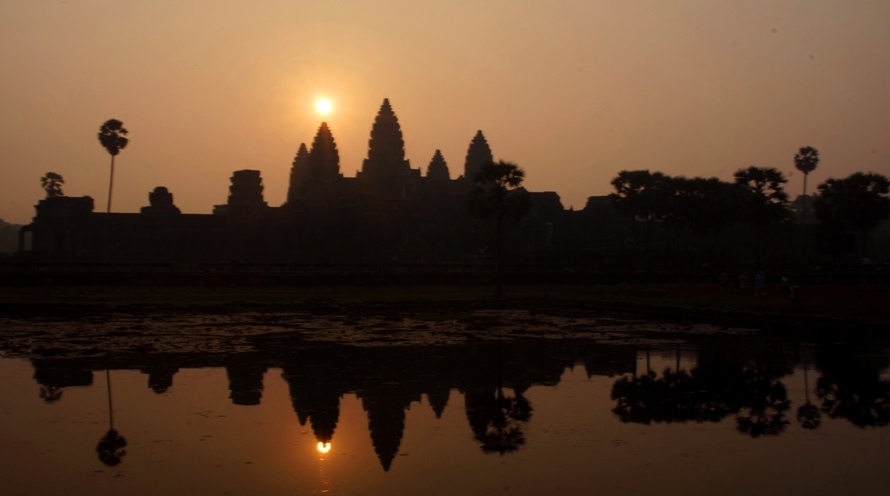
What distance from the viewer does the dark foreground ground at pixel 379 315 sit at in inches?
928

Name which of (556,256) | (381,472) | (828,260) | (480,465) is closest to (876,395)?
(480,465)

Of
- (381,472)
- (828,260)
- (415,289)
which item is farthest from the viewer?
(828,260)

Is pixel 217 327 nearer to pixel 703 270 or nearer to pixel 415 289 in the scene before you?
pixel 415 289

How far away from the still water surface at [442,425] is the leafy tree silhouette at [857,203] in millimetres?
55012

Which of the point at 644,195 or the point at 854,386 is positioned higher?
the point at 644,195

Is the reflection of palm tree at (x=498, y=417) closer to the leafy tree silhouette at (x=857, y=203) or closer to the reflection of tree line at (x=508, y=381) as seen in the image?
the reflection of tree line at (x=508, y=381)

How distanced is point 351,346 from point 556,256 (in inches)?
1865

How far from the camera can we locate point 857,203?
69.9 meters

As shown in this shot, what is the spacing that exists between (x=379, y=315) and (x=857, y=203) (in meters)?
50.7

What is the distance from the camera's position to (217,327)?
2662 centimetres

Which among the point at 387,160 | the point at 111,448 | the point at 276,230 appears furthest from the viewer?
the point at 387,160

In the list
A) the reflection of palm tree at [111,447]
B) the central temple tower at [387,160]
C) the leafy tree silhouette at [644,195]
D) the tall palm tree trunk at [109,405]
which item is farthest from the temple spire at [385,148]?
the reflection of palm tree at [111,447]

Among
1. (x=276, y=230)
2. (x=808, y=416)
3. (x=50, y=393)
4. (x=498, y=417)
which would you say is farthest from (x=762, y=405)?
(x=276, y=230)

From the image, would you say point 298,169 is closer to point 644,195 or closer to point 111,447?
point 644,195
